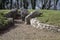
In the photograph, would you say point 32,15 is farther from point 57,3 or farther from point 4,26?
point 57,3

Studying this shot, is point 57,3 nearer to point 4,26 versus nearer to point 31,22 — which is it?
point 31,22

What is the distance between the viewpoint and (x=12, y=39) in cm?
728

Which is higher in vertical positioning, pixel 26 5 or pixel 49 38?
pixel 49 38

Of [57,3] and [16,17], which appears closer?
[16,17]

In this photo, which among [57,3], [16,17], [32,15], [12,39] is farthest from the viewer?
[57,3]

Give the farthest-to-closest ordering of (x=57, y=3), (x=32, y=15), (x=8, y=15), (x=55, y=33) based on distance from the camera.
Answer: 1. (x=57, y=3)
2. (x=8, y=15)
3. (x=32, y=15)
4. (x=55, y=33)

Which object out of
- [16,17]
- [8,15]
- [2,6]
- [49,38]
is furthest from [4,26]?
[2,6]

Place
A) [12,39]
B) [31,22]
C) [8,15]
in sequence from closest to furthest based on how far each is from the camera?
[12,39], [31,22], [8,15]

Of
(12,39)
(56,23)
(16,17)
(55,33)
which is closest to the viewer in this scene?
(12,39)

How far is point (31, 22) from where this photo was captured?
1139cm

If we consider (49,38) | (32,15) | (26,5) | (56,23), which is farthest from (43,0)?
(49,38)

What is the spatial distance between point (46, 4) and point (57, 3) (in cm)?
183

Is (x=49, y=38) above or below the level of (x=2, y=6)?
above

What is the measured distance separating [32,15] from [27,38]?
5147 mm
